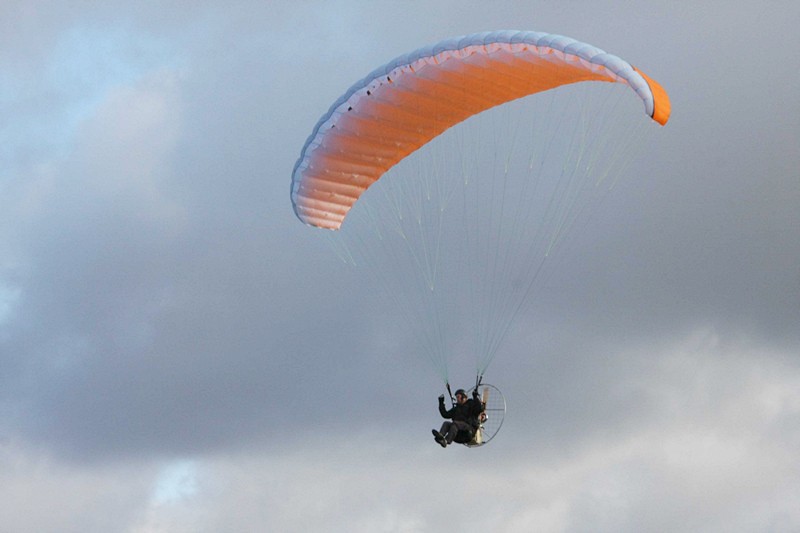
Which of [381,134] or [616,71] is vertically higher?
[381,134]

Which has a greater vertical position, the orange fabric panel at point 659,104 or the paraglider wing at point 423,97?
the paraglider wing at point 423,97

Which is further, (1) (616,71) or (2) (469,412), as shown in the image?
(2) (469,412)

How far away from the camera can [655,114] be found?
37.6m

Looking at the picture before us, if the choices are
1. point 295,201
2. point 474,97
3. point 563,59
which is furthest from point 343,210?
point 563,59

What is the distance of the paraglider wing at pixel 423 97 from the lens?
126ft

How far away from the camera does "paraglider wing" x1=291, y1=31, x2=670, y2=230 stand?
38.5 m

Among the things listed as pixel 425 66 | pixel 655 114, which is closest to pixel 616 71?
pixel 655 114

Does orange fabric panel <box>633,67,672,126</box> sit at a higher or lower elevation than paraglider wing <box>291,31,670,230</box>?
lower

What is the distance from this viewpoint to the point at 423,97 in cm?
4172

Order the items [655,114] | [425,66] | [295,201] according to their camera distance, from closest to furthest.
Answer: [655,114]
[425,66]
[295,201]

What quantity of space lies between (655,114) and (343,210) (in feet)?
32.0

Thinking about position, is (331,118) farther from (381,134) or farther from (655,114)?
(655,114)

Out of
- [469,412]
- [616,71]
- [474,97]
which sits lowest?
[469,412]

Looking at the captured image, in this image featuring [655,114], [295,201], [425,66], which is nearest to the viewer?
[655,114]
